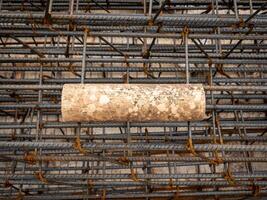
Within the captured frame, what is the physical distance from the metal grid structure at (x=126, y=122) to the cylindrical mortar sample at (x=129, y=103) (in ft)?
4.53

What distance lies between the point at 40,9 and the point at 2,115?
274 cm

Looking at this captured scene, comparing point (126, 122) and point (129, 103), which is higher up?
point (129, 103)

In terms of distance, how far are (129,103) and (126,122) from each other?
7.97 ft

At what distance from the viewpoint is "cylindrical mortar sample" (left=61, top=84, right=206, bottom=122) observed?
4.16 meters

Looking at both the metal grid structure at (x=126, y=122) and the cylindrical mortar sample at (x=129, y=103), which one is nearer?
the cylindrical mortar sample at (x=129, y=103)

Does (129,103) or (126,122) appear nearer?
(129,103)

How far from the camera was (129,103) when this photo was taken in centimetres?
416

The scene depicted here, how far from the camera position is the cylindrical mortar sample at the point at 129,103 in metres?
4.16

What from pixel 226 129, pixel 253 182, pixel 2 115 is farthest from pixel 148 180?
pixel 2 115

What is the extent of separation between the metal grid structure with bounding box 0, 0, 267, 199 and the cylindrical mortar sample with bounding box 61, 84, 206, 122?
1.38 meters

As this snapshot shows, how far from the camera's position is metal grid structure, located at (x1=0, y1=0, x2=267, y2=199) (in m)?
6.27

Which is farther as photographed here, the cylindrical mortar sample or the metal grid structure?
the metal grid structure

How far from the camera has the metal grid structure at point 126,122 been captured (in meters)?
6.27

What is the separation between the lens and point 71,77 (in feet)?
28.0
